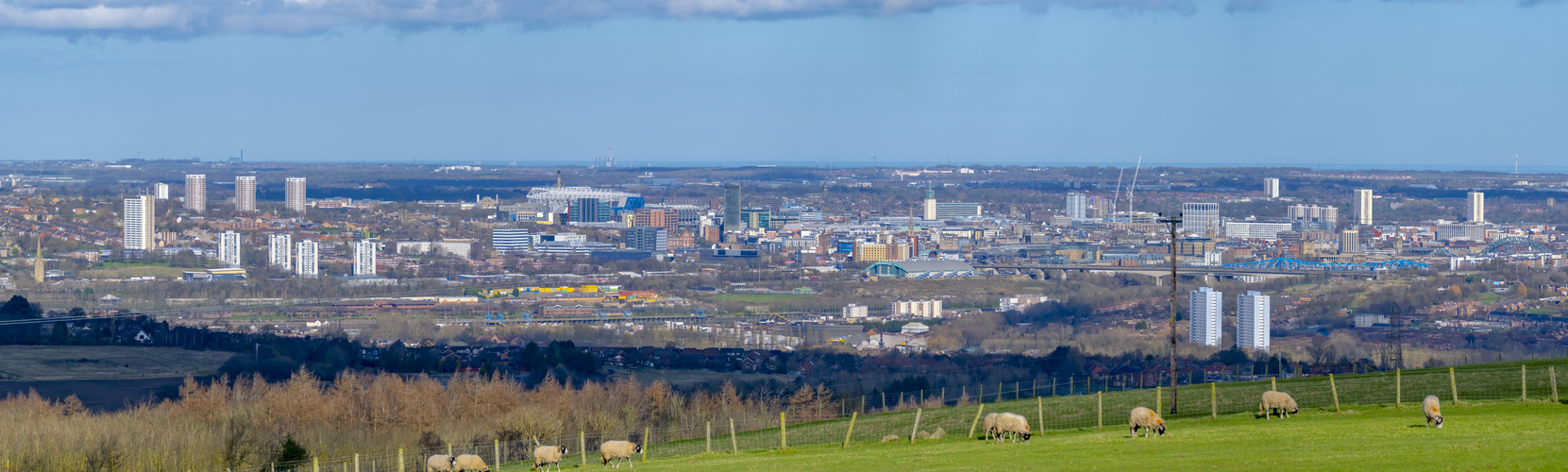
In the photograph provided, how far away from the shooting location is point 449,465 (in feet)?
70.3

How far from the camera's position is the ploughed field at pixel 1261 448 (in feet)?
50.7

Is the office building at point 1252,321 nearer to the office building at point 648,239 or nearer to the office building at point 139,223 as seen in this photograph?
the office building at point 648,239

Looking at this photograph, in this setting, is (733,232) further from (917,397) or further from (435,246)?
(917,397)

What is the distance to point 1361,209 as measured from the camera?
607 ft

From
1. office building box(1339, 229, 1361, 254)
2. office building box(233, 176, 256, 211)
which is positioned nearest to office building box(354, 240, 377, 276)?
office building box(233, 176, 256, 211)

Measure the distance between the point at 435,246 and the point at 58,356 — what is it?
97018 millimetres

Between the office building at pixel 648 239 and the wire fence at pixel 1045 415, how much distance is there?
431ft

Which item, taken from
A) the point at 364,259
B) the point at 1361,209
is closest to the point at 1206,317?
the point at 364,259

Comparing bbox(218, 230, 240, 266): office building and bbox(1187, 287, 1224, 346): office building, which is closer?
bbox(1187, 287, 1224, 346): office building

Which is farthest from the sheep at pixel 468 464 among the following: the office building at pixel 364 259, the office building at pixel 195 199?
the office building at pixel 195 199

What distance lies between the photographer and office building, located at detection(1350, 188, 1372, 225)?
595 feet

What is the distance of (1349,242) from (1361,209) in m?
36.1

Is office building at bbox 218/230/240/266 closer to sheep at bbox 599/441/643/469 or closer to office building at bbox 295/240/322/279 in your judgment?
office building at bbox 295/240/322/279

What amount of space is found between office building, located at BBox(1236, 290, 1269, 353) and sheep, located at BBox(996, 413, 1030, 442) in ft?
203
